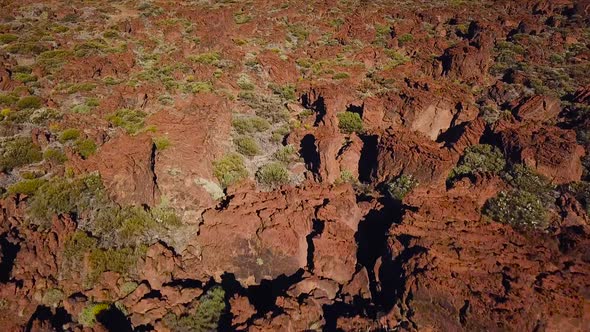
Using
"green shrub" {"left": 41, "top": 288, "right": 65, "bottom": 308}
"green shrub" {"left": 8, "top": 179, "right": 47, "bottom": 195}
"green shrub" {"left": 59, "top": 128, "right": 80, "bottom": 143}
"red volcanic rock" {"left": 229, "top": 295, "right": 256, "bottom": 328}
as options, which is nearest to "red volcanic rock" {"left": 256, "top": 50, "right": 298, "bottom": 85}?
"green shrub" {"left": 59, "top": 128, "right": 80, "bottom": 143}

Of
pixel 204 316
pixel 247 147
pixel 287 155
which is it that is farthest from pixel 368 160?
pixel 204 316

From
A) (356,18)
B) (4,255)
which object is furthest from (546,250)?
(356,18)

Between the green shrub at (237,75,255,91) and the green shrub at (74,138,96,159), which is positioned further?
the green shrub at (237,75,255,91)


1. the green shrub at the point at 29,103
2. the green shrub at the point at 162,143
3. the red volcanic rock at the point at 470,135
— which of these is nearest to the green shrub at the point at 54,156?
the green shrub at the point at 162,143

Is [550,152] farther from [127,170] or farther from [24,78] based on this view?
[24,78]

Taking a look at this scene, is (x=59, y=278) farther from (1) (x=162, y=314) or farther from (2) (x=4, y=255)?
(1) (x=162, y=314)

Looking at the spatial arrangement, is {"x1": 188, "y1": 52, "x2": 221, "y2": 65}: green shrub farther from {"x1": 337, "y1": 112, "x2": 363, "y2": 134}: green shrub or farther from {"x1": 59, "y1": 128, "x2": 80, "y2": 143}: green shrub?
{"x1": 337, "y1": 112, "x2": 363, "y2": 134}: green shrub

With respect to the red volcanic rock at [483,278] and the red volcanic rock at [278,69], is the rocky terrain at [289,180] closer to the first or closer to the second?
the red volcanic rock at [483,278]
